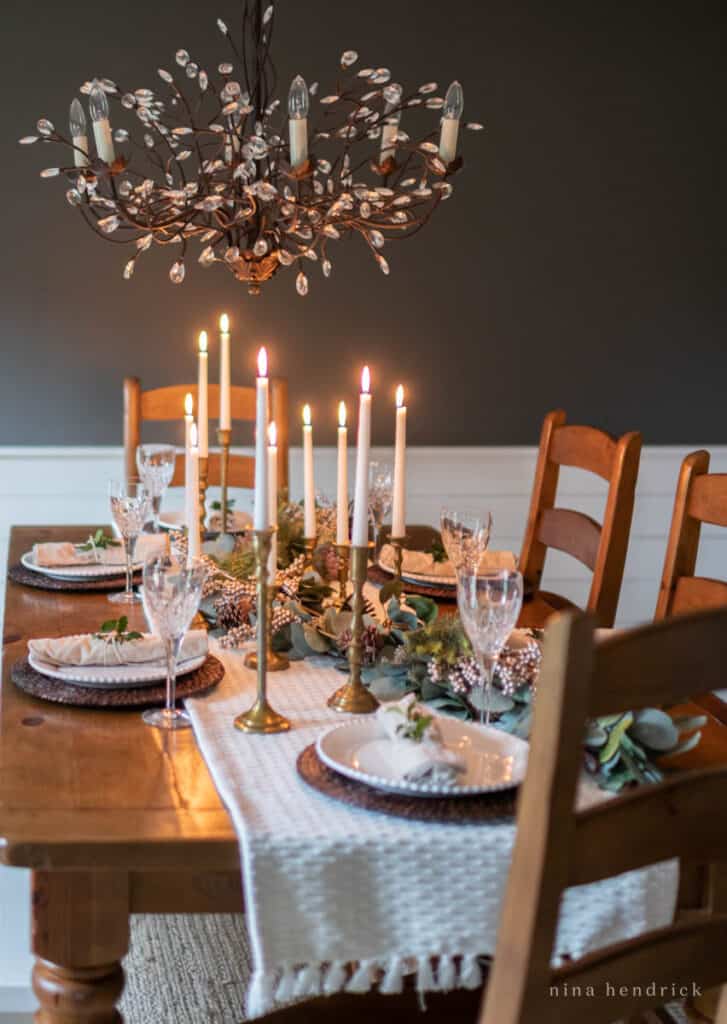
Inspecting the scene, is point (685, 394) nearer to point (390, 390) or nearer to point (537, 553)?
point (390, 390)

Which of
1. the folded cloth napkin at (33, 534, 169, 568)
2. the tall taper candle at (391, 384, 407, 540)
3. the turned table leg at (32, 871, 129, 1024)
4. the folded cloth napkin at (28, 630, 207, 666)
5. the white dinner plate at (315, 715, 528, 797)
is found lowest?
the turned table leg at (32, 871, 129, 1024)

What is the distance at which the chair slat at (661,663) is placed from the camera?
2.99 feet

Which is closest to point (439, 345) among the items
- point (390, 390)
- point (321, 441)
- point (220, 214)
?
point (390, 390)

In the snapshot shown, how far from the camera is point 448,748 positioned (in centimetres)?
140

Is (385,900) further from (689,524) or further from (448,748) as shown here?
(689,524)

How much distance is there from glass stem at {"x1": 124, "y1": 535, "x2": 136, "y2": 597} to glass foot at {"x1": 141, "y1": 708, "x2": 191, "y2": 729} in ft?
1.81

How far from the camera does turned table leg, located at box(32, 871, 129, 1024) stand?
119 centimetres

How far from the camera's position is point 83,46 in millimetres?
3408

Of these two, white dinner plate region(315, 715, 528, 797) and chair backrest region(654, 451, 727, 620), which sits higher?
chair backrest region(654, 451, 727, 620)

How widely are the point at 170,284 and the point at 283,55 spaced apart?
72cm

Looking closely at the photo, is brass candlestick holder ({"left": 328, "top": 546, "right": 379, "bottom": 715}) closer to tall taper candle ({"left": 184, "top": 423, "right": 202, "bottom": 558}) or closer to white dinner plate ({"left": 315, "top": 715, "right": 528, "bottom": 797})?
white dinner plate ({"left": 315, "top": 715, "right": 528, "bottom": 797})

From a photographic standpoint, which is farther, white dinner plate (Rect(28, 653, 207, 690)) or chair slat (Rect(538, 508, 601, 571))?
chair slat (Rect(538, 508, 601, 571))

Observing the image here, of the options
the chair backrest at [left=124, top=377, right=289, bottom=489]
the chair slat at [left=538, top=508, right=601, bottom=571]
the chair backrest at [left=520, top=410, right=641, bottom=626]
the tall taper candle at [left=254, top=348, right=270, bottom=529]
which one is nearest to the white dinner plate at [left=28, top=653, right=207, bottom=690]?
the tall taper candle at [left=254, top=348, right=270, bottom=529]

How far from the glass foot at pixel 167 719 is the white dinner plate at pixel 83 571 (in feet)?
2.58
